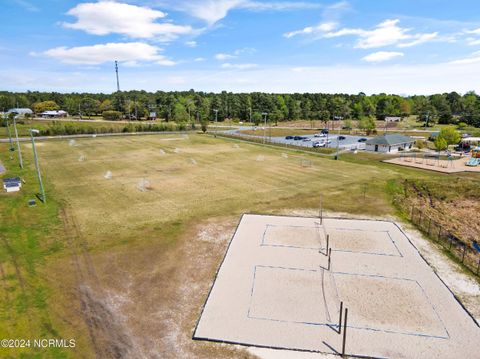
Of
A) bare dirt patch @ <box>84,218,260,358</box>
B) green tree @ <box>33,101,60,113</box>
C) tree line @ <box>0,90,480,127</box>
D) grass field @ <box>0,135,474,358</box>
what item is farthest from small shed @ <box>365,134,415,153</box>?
green tree @ <box>33,101,60,113</box>

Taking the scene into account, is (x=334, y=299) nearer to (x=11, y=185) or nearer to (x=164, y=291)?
(x=164, y=291)

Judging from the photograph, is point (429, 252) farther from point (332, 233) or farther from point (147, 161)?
point (147, 161)

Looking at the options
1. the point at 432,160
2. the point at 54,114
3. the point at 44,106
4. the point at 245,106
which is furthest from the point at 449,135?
the point at 44,106

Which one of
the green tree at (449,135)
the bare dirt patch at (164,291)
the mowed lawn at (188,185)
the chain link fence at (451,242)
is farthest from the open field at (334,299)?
the green tree at (449,135)

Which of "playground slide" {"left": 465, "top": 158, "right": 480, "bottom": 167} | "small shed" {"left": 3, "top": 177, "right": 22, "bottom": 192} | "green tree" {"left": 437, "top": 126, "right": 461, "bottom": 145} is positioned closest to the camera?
"small shed" {"left": 3, "top": 177, "right": 22, "bottom": 192}

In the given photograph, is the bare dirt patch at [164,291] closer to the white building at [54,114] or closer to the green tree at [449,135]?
the green tree at [449,135]

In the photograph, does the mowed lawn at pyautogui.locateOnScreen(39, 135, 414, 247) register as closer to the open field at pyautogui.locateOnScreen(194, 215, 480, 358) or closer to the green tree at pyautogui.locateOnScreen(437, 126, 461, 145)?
the open field at pyautogui.locateOnScreen(194, 215, 480, 358)
